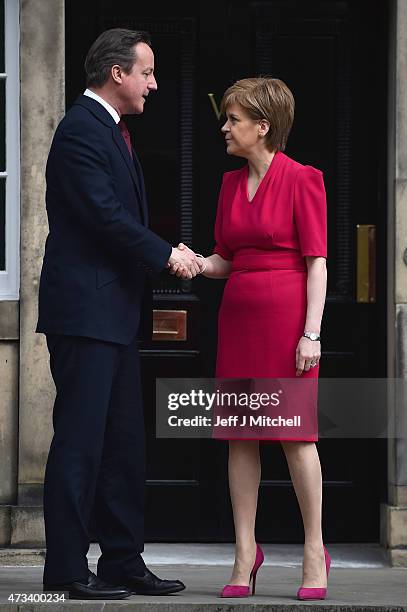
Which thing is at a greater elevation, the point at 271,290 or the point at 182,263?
the point at 182,263

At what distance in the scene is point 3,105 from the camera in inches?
279

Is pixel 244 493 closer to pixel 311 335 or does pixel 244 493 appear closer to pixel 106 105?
pixel 311 335

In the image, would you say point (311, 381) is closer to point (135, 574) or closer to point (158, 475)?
point (135, 574)

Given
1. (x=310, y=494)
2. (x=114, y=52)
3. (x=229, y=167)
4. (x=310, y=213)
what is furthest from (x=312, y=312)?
(x=229, y=167)

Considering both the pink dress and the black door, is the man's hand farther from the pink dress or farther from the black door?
the black door

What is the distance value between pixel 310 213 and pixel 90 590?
1630mm

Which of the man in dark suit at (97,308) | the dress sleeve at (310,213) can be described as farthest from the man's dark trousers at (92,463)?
the dress sleeve at (310,213)

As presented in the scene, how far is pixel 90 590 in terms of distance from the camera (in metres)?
5.47

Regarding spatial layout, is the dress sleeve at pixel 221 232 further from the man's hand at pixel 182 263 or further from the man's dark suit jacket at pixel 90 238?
the man's dark suit jacket at pixel 90 238

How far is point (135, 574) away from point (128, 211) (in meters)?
1.40

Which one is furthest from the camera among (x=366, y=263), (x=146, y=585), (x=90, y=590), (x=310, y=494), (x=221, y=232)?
(x=366, y=263)

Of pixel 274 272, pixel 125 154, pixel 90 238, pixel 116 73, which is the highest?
pixel 116 73

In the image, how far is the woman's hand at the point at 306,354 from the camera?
18.1 ft

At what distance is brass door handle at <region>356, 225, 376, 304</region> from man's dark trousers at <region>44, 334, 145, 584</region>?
189 centimetres
